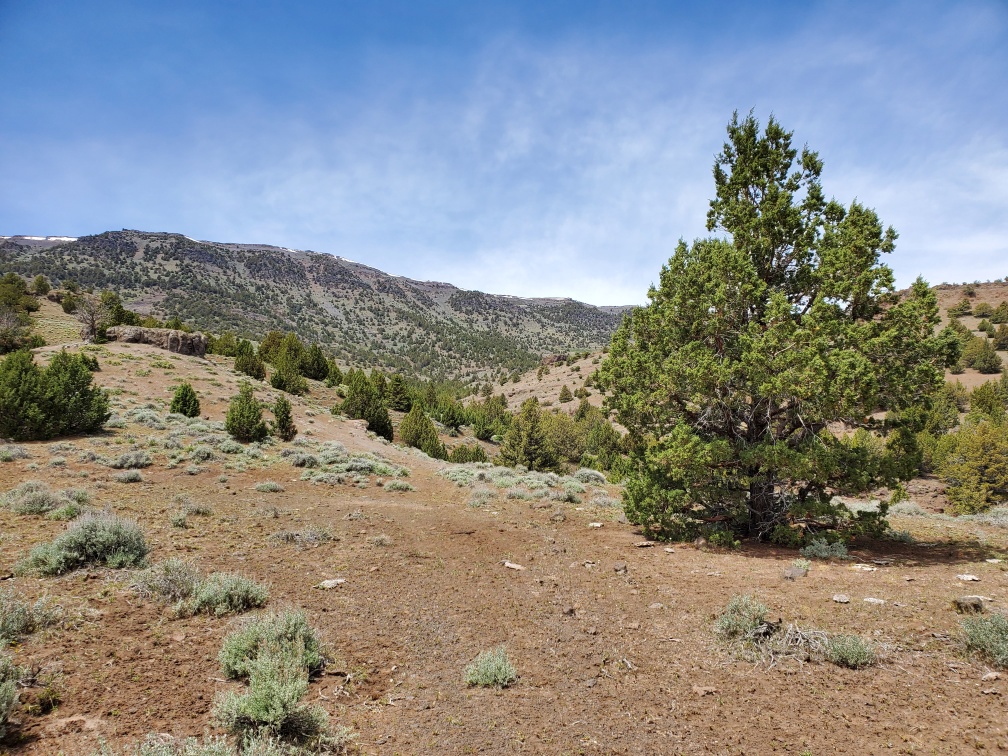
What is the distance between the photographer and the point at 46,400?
675 inches

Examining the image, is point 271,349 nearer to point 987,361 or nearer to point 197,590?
point 197,590

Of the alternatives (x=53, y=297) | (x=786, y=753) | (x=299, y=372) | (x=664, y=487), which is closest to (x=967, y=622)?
(x=786, y=753)

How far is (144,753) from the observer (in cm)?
283

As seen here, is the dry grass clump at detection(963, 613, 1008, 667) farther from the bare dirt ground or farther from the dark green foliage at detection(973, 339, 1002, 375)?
the dark green foliage at detection(973, 339, 1002, 375)

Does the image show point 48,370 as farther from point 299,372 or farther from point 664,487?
point 299,372

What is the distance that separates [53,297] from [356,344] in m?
96.1

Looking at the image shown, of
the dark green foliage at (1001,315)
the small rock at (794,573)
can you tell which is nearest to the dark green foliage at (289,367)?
the small rock at (794,573)

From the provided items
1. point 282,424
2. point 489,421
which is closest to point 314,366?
point 489,421

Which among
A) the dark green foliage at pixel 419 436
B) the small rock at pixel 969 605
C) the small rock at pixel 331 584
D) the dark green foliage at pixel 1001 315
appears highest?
the dark green foliage at pixel 1001 315

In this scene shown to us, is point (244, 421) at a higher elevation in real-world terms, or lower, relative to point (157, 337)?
lower

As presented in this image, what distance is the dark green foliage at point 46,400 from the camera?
16.4 metres

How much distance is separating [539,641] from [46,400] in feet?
71.3

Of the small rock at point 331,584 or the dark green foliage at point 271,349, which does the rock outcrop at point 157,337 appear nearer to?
the dark green foliage at point 271,349

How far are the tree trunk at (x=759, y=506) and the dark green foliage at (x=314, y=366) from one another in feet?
153
